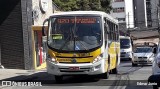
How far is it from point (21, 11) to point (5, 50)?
9.84 feet

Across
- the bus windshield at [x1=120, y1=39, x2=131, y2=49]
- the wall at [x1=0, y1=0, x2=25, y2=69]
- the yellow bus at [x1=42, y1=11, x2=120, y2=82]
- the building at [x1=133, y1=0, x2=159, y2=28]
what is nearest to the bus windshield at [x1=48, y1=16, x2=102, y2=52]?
the yellow bus at [x1=42, y1=11, x2=120, y2=82]

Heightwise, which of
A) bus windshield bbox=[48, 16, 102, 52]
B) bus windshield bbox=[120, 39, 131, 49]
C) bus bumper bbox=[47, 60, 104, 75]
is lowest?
bus windshield bbox=[120, 39, 131, 49]

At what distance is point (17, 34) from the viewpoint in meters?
30.3

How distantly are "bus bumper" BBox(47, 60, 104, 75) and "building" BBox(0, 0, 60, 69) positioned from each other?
41.2ft

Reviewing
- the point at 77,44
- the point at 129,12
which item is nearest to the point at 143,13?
the point at 129,12

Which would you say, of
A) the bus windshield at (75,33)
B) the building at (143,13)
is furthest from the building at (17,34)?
the building at (143,13)

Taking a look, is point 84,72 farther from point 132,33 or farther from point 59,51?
point 132,33

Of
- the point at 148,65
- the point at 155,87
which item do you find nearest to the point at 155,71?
the point at 155,87

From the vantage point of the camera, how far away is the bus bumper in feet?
58.5

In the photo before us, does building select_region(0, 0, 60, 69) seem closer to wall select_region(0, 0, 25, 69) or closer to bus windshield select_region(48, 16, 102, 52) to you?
wall select_region(0, 0, 25, 69)

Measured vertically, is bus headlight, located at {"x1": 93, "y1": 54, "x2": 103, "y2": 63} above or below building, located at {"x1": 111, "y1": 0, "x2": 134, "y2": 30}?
below

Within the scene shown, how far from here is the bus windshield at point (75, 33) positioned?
1812 centimetres

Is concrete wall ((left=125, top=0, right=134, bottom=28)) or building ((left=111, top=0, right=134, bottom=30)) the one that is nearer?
building ((left=111, top=0, right=134, bottom=30))

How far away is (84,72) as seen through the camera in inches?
707
